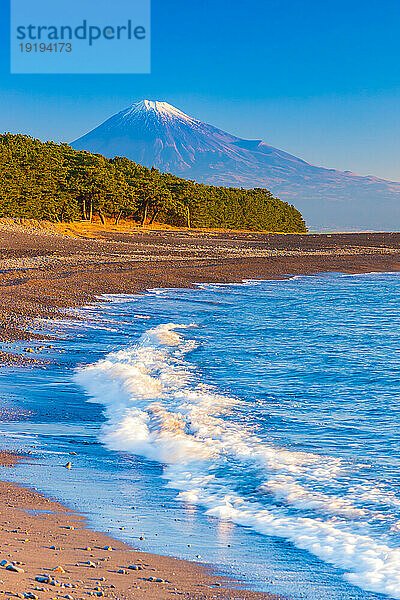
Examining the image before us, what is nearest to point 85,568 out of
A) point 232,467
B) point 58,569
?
point 58,569

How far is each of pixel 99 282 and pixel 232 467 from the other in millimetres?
24062

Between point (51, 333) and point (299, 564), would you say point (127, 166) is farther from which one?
point (299, 564)

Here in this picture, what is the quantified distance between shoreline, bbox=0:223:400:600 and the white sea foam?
1.40m

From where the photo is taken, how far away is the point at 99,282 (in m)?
32.0

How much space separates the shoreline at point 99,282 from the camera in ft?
16.2

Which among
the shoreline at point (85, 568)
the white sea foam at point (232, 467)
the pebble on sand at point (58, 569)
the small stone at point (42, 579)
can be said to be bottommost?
the white sea foam at point (232, 467)

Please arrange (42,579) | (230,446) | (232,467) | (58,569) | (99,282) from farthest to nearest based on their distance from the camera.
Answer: (99,282), (230,446), (232,467), (58,569), (42,579)

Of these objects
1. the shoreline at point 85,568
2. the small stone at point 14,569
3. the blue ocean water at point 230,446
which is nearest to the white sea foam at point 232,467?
the blue ocean water at point 230,446

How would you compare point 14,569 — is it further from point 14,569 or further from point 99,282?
point 99,282

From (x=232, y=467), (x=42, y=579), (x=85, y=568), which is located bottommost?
(x=232, y=467)

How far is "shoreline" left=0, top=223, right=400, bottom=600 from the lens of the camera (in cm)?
495

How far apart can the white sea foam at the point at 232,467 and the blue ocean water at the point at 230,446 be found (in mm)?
24

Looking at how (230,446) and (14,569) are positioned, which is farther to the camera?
(230,446)

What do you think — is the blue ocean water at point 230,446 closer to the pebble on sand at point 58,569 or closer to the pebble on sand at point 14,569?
the pebble on sand at point 58,569
